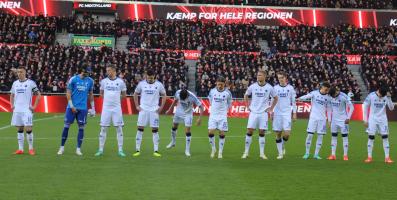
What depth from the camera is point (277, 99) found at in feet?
58.9

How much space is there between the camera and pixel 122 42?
170 ft

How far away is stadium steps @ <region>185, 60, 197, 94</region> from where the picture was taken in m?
46.0

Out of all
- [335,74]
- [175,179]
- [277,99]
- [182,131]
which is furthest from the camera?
[335,74]

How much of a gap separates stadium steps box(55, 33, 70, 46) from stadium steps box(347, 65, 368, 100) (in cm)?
2223

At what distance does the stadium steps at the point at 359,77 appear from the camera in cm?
4824

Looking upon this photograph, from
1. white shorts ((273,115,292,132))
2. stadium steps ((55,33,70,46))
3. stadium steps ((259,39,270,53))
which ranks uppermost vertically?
stadium steps ((55,33,70,46))

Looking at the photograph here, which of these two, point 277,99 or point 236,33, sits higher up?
point 236,33

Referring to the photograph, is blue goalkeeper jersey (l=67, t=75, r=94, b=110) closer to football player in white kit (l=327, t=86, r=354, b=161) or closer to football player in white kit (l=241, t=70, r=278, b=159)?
football player in white kit (l=241, t=70, r=278, b=159)

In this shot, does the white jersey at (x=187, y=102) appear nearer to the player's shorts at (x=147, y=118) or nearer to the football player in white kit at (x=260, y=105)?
the player's shorts at (x=147, y=118)

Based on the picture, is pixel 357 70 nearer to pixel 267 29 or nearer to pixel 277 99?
pixel 267 29

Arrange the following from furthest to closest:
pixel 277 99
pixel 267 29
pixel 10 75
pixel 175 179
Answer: pixel 267 29
pixel 10 75
pixel 277 99
pixel 175 179

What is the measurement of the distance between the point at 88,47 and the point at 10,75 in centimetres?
929

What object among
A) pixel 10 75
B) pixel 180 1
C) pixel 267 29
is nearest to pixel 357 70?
pixel 267 29

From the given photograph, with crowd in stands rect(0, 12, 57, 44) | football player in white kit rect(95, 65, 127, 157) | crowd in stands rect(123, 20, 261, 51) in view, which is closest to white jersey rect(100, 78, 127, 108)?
football player in white kit rect(95, 65, 127, 157)
